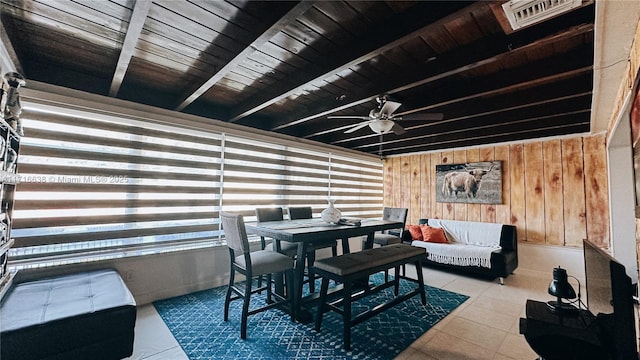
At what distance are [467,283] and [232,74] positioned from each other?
4121 millimetres

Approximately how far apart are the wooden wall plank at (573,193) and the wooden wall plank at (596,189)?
0.06m

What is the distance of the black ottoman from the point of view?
163 cm

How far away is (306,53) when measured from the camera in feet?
7.48

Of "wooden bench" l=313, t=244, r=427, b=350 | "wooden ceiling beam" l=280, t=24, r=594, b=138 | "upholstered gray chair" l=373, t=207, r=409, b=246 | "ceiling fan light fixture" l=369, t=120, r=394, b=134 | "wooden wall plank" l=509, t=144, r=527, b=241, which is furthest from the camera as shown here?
"wooden wall plank" l=509, t=144, r=527, b=241

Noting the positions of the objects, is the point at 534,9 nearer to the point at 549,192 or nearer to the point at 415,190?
the point at 549,192

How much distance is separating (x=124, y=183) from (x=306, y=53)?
2.46 meters

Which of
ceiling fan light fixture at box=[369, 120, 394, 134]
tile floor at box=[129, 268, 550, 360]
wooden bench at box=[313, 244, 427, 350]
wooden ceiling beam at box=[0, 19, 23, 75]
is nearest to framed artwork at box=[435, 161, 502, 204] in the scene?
tile floor at box=[129, 268, 550, 360]

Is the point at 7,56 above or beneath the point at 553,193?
above

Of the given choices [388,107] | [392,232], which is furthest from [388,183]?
[388,107]

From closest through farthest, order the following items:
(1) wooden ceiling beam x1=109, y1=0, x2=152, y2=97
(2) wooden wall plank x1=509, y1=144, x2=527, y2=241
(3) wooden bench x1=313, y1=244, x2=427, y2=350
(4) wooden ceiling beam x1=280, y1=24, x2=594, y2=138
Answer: (1) wooden ceiling beam x1=109, y1=0, x2=152, y2=97
(4) wooden ceiling beam x1=280, y1=24, x2=594, y2=138
(3) wooden bench x1=313, y1=244, x2=427, y2=350
(2) wooden wall plank x1=509, y1=144, x2=527, y2=241

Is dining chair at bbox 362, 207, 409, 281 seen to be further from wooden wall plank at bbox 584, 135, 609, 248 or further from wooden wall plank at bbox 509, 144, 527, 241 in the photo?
wooden wall plank at bbox 584, 135, 609, 248

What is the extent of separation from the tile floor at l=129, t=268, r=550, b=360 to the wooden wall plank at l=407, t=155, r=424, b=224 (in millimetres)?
2555

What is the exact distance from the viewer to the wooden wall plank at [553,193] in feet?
14.6

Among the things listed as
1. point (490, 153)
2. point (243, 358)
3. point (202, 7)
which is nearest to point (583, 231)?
point (490, 153)
